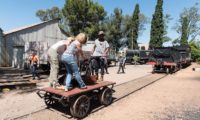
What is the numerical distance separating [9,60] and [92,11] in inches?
899

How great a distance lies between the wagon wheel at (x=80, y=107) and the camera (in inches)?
238

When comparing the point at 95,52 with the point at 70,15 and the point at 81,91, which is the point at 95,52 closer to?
the point at 81,91

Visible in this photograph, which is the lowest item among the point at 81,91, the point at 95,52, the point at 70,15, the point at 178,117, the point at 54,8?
the point at 178,117

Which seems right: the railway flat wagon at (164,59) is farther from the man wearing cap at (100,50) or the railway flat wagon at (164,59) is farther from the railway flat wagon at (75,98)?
the railway flat wagon at (75,98)

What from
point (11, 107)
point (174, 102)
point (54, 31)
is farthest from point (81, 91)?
point (54, 31)

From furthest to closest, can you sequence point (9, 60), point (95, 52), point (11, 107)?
point (9, 60) → point (95, 52) → point (11, 107)

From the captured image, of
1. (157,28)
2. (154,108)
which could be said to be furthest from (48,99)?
(157,28)

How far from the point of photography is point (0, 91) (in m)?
9.98

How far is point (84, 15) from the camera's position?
4528cm

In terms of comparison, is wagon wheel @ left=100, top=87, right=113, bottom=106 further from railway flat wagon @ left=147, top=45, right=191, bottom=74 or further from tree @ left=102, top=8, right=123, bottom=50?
tree @ left=102, top=8, right=123, bottom=50

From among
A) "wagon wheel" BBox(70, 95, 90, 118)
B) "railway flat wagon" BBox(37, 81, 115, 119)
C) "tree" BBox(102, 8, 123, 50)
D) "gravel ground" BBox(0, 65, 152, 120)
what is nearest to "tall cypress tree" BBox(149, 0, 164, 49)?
"tree" BBox(102, 8, 123, 50)

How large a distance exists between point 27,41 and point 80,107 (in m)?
23.9

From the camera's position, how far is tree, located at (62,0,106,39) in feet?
146

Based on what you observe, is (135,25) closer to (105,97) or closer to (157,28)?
(157,28)
